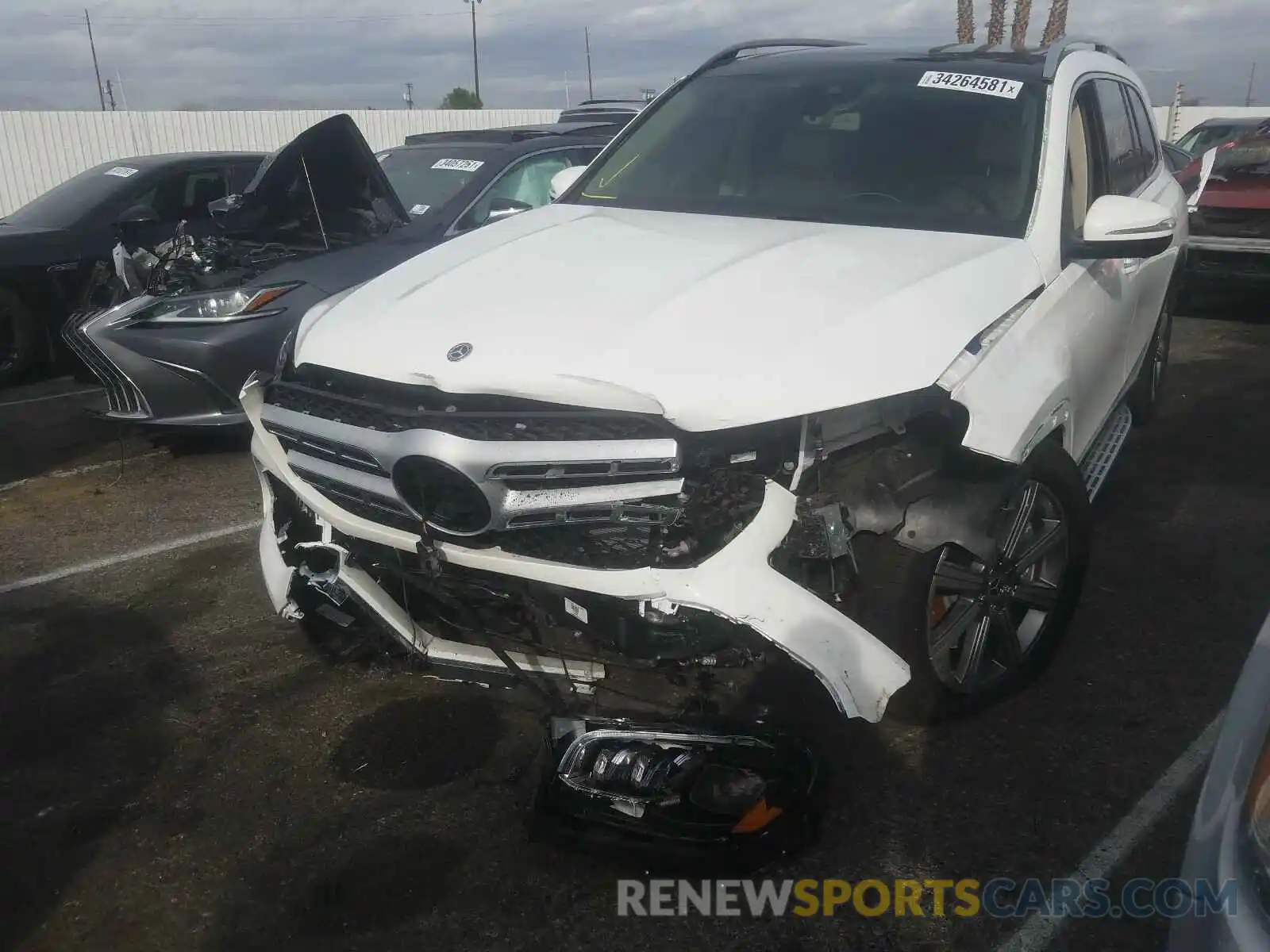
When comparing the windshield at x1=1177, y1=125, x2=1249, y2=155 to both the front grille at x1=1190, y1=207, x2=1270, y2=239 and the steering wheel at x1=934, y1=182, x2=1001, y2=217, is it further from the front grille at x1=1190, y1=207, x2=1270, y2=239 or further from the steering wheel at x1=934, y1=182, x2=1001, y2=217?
the steering wheel at x1=934, y1=182, x2=1001, y2=217

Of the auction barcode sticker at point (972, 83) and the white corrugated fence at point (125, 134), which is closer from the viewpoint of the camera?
the auction barcode sticker at point (972, 83)

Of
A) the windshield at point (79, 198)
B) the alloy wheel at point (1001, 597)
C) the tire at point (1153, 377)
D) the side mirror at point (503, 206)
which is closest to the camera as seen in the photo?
the alloy wheel at point (1001, 597)

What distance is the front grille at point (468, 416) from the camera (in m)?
2.53

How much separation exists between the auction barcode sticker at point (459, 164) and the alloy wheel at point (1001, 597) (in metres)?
4.62

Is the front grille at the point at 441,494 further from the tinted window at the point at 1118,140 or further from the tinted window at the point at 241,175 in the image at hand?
the tinted window at the point at 241,175

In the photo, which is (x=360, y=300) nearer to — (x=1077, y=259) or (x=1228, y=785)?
(x=1077, y=259)

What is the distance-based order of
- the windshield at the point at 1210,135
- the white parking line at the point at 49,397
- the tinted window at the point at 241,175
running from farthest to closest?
1. the windshield at the point at 1210,135
2. the tinted window at the point at 241,175
3. the white parking line at the point at 49,397

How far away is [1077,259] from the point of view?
138 inches

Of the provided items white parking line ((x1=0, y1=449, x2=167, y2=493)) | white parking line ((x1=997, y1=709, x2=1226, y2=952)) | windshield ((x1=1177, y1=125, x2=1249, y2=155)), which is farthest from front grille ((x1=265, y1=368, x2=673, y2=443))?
windshield ((x1=1177, y1=125, x2=1249, y2=155))

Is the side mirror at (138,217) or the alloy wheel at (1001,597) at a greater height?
the side mirror at (138,217)

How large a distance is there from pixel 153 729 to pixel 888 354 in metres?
2.50

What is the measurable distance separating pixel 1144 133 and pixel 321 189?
4.27m

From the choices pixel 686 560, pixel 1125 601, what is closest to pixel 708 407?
pixel 686 560

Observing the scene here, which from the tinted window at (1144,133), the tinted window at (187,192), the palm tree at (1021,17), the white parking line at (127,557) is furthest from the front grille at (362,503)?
the palm tree at (1021,17)
